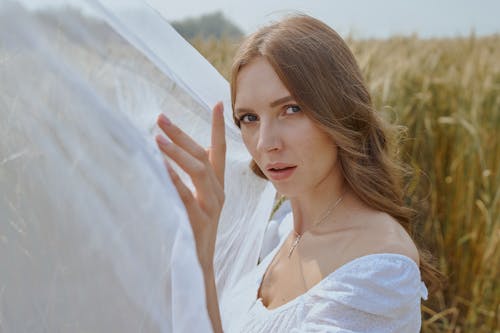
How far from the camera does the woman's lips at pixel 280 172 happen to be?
1154mm

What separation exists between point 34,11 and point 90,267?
0.31 m

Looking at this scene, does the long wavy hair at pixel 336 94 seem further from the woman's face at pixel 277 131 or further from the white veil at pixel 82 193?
the white veil at pixel 82 193

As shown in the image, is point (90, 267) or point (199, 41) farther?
point (199, 41)

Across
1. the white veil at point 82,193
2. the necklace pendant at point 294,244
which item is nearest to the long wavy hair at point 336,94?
the necklace pendant at point 294,244

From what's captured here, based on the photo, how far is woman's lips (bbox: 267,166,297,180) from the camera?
1.15 metres

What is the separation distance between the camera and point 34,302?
829mm

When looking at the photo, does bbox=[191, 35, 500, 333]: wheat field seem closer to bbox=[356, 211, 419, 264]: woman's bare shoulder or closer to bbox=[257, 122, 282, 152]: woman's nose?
bbox=[356, 211, 419, 264]: woman's bare shoulder

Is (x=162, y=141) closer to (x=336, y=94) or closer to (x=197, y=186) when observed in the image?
(x=197, y=186)

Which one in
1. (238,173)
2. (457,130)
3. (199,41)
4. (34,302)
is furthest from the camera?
(199,41)

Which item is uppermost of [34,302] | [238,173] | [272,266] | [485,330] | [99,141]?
[99,141]

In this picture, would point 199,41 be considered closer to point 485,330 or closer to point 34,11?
point 485,330

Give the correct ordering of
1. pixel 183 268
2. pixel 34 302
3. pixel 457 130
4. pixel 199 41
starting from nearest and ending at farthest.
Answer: pixel 183 268
pixel 34 302
pixel 457 130
pixel 199 41

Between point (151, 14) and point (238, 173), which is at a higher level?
point (151, 14)

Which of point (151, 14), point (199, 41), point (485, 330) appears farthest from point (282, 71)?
point (199, 41)
